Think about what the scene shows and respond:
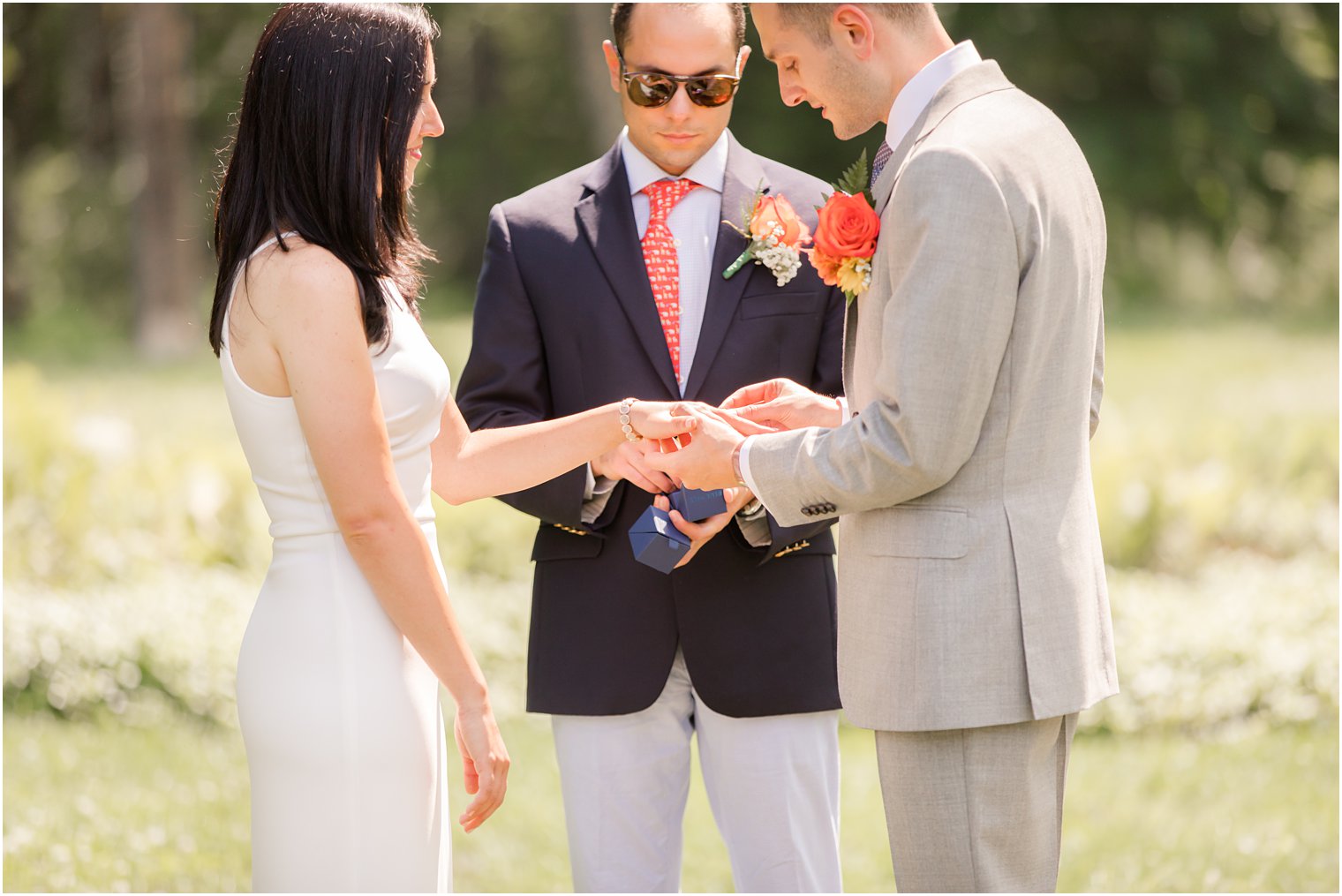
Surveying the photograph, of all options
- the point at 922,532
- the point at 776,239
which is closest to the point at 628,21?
the point at 776,239

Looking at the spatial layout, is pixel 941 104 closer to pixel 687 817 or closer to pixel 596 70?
pixel 687 817

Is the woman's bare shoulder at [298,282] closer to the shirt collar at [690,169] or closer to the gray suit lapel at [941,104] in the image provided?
the gray suit lapel at [941,104]

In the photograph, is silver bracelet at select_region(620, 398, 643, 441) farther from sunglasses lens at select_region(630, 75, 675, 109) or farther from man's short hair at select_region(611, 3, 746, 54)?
man's short hair at select_region(611, 3, 746, 54)

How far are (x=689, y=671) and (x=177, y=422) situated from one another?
9832 millimetres

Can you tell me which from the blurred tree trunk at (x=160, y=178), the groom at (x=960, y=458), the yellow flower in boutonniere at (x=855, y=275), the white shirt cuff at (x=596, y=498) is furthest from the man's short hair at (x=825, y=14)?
the blurred tree trunk at (x=160, y=178)

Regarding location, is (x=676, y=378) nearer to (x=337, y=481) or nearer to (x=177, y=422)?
(x=337, y=481)

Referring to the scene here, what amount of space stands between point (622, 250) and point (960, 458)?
1251mm

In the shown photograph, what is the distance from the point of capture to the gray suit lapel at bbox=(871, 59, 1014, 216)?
2541 millimetres

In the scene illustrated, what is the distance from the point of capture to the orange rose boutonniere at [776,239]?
3.26 metres

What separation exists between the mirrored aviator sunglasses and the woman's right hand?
1.58 m

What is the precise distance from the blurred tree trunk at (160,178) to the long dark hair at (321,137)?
15.5 meters

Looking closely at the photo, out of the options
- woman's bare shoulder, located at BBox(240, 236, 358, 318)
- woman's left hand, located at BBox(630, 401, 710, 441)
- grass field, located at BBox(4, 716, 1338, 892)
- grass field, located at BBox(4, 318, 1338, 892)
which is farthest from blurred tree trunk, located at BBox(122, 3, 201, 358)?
woman's bare shoulder, located at BBox(240, 236, 358, 318)

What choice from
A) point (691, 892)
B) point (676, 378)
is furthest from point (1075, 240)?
point (691, 892)

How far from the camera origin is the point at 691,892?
4.98m
